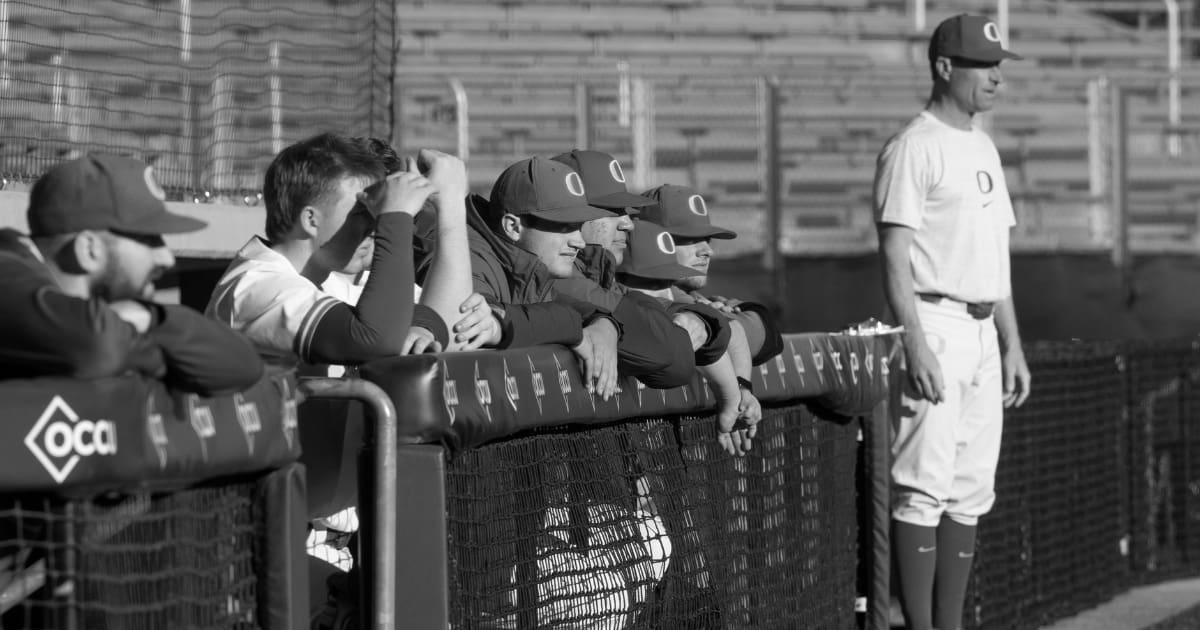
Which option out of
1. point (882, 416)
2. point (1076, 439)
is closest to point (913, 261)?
point (882, 416)

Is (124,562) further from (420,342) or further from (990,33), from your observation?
(990,33)

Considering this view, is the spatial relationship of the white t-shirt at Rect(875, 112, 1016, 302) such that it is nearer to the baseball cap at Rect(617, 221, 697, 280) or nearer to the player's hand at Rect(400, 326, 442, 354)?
the baseball cap at Rect(617, 221, 697, 280)

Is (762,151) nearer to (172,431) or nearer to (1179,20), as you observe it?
(172,431)

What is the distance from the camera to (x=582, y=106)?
33.4 ft

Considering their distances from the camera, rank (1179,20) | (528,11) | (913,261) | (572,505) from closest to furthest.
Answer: (572,505) < (913,261) < (528,11) < (1179,20)

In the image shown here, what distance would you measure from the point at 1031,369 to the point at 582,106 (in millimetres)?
4183

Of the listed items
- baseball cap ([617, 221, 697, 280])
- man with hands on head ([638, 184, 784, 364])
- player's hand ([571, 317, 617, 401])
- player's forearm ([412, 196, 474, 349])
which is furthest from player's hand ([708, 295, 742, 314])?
player's forearm ([412, 196, 474, 349])

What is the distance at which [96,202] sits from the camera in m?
2.41

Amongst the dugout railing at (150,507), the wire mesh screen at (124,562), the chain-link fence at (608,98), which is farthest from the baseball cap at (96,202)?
the chain-link fence at (608,98)

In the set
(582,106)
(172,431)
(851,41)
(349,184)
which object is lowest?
(172,431)

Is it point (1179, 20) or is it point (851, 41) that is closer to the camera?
point (851, 41)

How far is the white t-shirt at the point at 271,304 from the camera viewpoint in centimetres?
334

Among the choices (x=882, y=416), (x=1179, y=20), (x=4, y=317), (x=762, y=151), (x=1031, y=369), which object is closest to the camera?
(x=4, y=317)

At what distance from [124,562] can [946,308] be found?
12.6ft
